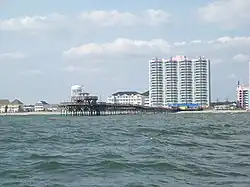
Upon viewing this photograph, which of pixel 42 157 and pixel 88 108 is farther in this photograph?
pixel 88 108

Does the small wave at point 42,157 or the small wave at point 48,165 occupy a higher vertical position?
the small wave at point 42,157

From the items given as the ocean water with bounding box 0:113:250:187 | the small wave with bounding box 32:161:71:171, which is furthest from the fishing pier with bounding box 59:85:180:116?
the small wave with bounding box 32:161:71:171

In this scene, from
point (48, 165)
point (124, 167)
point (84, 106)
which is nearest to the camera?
point (124, 167)

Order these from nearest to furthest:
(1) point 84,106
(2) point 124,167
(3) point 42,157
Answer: (2) point 124,167
(3) point 42,157
(1) point 84,106

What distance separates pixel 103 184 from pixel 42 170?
3432 millimetres

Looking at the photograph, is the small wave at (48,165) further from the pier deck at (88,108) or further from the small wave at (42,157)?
the pier deck at (88,108)

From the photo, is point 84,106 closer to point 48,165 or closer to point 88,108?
point 88,108

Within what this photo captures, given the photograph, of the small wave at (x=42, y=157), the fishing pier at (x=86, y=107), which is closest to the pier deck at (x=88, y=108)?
the fishing pier at (x=86, y=107)

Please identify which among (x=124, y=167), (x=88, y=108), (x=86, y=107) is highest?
(x=86, y=107)

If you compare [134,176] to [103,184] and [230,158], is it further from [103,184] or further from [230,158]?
[230,158]

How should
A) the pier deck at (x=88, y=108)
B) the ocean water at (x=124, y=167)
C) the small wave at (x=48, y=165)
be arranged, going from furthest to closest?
the pier deck at (x=88, y=108) → the small wave at (x=48, y=165) → the ocean water at (x=124, y=167)

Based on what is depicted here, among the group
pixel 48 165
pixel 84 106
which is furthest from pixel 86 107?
pixel 48 165

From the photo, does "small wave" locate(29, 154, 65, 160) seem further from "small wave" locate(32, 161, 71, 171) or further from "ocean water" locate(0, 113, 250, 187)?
"small wave" locate(32, 161, 71, 171)

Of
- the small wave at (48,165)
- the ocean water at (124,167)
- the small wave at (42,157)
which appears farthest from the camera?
the small wave at (42,157)
